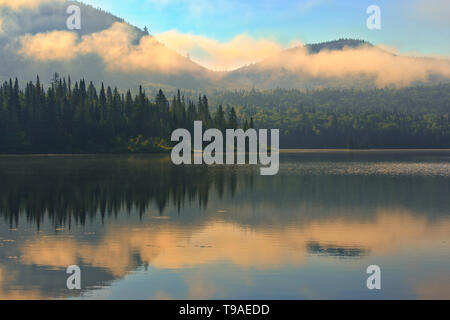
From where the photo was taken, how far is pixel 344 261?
29188mm

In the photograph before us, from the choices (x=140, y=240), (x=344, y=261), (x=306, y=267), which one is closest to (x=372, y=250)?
(x=344, y=261)

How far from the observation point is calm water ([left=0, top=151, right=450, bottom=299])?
949 inches

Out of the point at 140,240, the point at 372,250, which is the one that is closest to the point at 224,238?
the point at 140,240

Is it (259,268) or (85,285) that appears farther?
(259,268)

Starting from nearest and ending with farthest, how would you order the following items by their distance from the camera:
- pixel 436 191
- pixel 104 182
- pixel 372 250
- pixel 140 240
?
pixel 372 250, pixel 140 240, pixel 436 191, pixel 104 182

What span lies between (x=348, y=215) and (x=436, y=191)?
2715cm

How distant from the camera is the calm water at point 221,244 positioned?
24.1 meters

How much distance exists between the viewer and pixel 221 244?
34312 millimetres

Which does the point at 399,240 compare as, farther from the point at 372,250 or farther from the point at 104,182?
the point at 104,182

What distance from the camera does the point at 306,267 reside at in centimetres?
2773

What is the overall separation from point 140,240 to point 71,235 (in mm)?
4770
